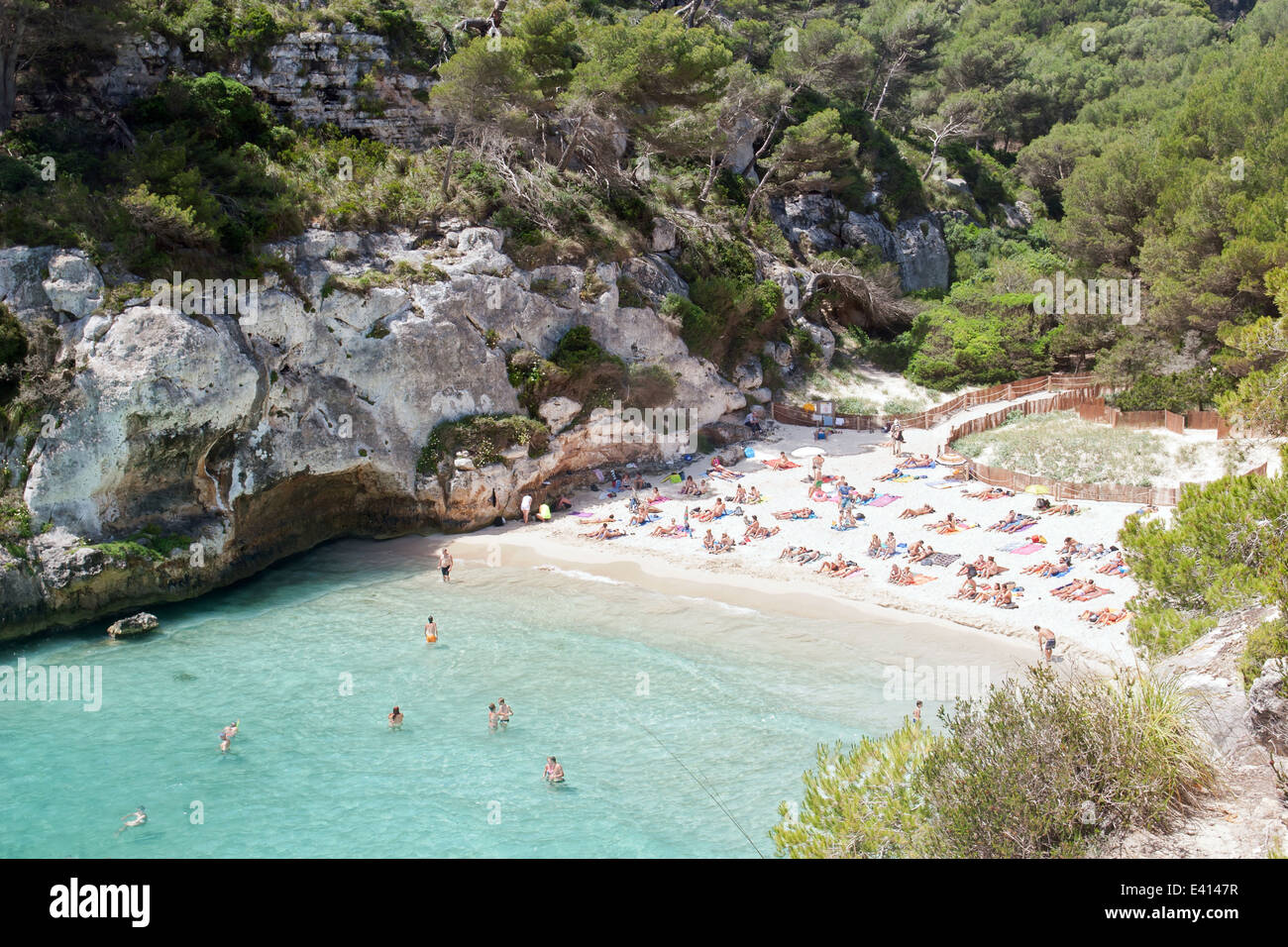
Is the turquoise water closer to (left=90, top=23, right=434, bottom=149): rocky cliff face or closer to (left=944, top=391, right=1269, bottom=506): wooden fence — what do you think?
(left=944, top=391, right=1269, bottom=506): wooden fence

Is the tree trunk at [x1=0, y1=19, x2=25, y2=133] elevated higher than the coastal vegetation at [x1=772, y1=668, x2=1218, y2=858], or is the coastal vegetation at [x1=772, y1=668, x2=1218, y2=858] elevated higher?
the tree trunk at [x1=0, y1=19, x2=25, y2=133]

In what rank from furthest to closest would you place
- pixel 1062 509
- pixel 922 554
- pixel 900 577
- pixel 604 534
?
pixel 604 534, pixel 1062 509, pixel 922 554, pixel 900 577

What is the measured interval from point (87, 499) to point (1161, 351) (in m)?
34.1

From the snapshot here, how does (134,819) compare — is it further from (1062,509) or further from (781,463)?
(1062,509)

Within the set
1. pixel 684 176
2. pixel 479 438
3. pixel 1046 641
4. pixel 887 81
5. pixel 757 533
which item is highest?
pixel 887 81

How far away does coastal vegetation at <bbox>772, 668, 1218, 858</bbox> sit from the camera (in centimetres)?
912

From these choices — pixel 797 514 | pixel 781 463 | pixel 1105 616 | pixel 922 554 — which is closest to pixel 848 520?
pixel 797 514

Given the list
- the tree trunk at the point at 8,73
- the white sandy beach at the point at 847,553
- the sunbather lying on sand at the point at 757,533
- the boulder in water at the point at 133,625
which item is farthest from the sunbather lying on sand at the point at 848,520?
the tree trunk at the point at 8,73

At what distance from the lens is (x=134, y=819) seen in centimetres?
1401

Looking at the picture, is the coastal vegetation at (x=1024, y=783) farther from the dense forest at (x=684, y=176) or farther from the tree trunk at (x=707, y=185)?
the tree trunk at (x=707, y=185)

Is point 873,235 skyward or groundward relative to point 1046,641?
skyward

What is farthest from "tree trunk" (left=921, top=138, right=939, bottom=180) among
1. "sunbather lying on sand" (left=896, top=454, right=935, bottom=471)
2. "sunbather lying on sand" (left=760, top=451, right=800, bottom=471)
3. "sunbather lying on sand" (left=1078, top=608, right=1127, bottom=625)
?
"sunbather lying on sand" (left=1078, top=608, right=1127, bottom=625)

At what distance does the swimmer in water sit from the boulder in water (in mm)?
7340

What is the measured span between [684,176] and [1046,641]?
2616cm
